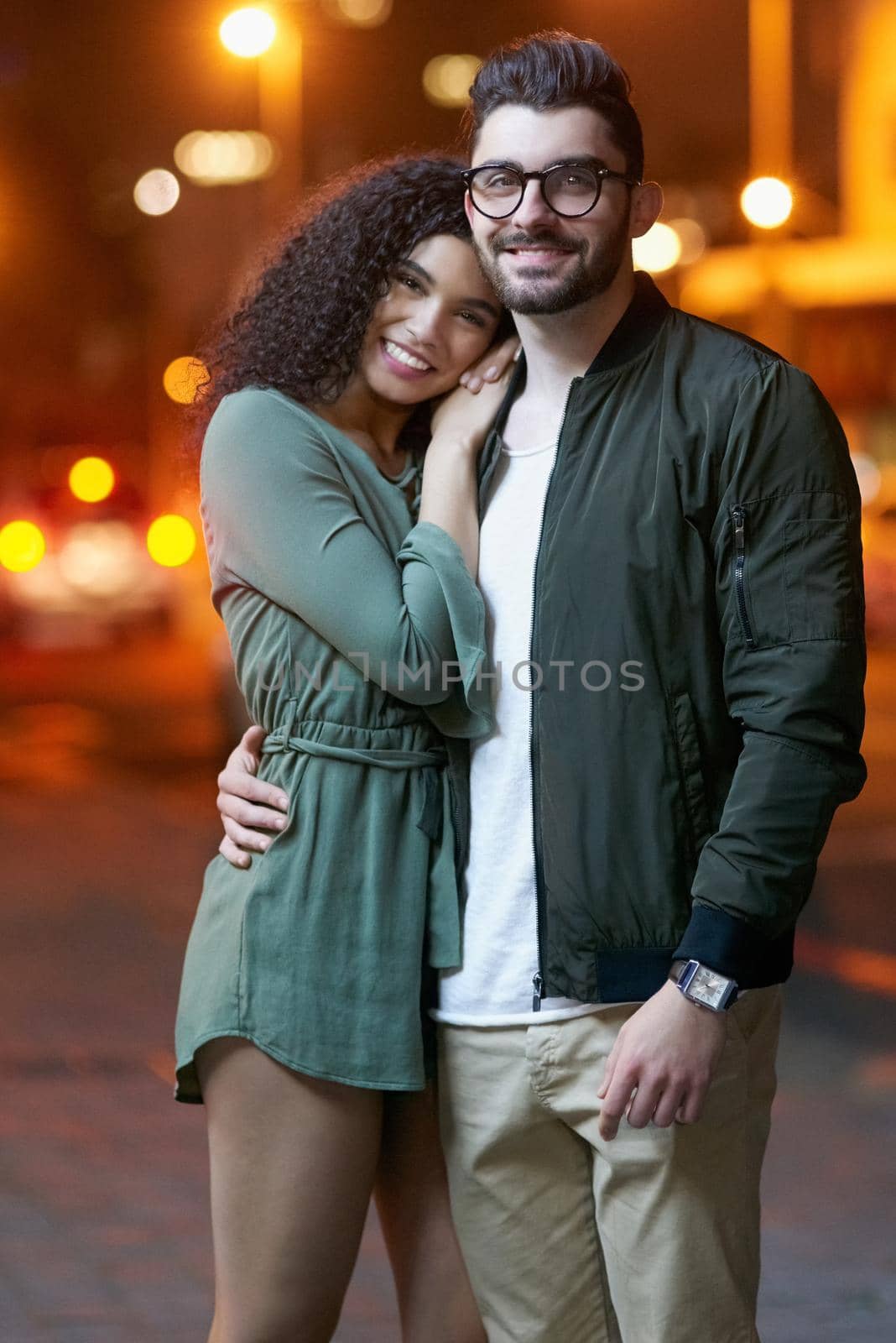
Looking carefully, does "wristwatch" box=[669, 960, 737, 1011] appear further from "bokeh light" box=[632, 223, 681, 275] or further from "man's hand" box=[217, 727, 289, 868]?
"bokeh light" box=[632, 223, 681, 275]

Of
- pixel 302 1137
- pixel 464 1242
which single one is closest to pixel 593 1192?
pixel 464 1242

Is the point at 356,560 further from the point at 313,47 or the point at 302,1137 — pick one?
the point at 313,47

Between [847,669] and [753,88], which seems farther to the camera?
[753,88]

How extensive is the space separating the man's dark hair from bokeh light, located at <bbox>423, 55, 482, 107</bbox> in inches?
876

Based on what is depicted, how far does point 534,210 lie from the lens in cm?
222

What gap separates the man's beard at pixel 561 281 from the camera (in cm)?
224

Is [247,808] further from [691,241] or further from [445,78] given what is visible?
[445,78]

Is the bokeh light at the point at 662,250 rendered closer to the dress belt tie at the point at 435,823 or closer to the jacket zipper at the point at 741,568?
the dress belt tie at the point at 435,823

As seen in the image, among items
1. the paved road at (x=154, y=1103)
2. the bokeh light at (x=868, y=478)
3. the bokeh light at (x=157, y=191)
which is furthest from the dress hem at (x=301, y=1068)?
the bokeh light at (x=157, y=191)

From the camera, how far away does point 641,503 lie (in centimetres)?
215

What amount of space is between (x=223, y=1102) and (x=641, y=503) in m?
1.07

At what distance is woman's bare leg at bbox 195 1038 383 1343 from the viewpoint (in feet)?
7.67

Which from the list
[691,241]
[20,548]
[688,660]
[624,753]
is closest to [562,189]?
[688,660]

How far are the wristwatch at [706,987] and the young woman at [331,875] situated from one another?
421 mm
